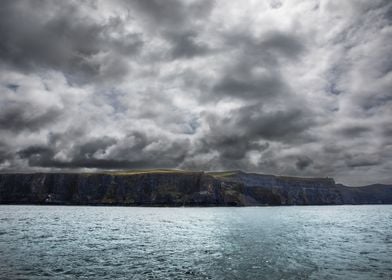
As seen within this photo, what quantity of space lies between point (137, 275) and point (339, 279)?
19204 mm

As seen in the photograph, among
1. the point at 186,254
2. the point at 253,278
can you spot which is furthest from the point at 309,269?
the point at 186,254

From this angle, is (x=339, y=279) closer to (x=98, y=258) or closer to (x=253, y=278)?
(x=253, y=278)

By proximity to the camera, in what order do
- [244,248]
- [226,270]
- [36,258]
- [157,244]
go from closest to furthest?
1. [226,270]
2. [36,258]
3. [244,248]
4. [157,244]

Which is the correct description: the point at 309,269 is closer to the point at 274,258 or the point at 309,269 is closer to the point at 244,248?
the point at 274,258

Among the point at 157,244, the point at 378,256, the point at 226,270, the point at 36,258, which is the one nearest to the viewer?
the point at 226,270

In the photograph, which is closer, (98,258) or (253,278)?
(253,278)

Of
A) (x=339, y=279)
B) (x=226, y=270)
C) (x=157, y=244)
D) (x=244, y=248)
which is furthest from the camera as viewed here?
(x=157, y=244)

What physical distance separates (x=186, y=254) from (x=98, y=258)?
11705 millimetres

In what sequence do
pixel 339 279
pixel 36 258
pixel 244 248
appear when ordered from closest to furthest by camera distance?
pixel 339 279, pixel 36 258, pixel 244 248

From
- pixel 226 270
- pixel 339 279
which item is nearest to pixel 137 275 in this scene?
pixel 226 270

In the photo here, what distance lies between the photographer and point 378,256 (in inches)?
1651

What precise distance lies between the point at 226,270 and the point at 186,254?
11666 mm

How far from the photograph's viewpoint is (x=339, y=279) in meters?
29.3

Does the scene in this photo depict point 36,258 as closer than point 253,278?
No
